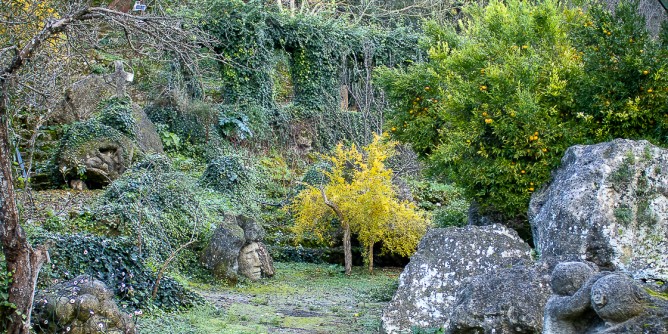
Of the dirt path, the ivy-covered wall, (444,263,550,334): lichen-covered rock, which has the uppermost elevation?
the ivy-covered wall

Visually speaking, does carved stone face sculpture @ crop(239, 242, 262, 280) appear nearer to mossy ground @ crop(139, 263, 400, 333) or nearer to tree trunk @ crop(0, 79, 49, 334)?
mossy ground @ crop(139, 263, 400, 333)

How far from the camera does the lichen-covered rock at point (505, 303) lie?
5164 millimetres

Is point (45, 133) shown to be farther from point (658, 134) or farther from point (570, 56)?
point (658, 134)

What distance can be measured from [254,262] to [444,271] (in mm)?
6514

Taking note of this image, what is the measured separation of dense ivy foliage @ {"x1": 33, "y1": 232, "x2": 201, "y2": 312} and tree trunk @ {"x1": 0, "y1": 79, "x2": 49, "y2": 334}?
249cm

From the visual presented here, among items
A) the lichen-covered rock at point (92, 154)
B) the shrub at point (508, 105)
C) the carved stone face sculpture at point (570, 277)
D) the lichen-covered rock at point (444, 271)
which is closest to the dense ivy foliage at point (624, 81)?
the shrub at point (508, 105)

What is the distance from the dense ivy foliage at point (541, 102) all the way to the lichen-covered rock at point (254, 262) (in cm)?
403

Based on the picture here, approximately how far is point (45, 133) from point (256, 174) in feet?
19.3

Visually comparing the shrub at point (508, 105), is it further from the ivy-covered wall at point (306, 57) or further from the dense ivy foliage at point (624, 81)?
the ivy-covered wall at point (306, 57)

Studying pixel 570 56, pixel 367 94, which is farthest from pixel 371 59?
pixel 570 56

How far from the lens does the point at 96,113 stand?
19.2 m

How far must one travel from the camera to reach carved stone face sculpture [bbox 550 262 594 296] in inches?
169

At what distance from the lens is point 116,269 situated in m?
10.3

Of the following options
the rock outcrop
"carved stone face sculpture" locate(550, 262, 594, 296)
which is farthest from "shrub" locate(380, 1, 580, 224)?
"carved stone face sculpture" locate(550, 262, 594, 296)
